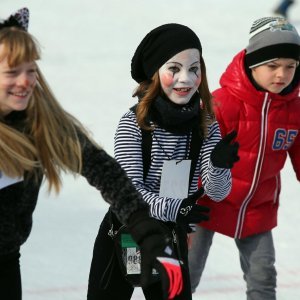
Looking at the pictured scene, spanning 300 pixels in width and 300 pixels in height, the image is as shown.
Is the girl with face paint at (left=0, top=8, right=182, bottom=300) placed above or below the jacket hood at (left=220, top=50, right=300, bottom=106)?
below

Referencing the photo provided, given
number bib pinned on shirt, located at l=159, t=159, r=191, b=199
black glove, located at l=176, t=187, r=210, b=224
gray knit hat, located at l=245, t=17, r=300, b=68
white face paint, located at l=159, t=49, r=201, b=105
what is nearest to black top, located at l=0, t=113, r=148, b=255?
black glove, located at l=176, t=187, r=210, b=224

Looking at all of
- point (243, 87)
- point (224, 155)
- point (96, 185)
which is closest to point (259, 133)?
point (243, 87)

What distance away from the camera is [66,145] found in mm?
3090

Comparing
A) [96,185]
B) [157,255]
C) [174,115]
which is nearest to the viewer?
[157,255]

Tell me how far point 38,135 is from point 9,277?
0.53 meters

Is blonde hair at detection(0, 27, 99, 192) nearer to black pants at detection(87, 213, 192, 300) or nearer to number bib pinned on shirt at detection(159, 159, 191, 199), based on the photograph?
number bib pinned on shirt at detection(159, 159, 191, 199)

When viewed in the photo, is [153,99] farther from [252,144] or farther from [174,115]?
[252,144]

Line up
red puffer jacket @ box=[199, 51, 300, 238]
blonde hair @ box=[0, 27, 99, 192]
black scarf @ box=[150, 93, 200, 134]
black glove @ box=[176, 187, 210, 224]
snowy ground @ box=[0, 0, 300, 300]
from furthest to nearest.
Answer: snowy ground @ box=[0, 0, 300, 300], red puffer jacket @ box=[199, 51, 300, 238], black scarf @ box=[150, 93, 200, 134], black glove @ box=[176, 187, 210, 224], blonde hair @ box=[0, 27, 99, 192]

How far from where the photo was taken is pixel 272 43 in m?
4.17

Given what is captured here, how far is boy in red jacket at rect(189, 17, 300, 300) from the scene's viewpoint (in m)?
4.13

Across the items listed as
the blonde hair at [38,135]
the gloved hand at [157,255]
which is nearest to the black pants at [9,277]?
the blonde hair at [38,135]

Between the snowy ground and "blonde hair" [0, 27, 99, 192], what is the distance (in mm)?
211

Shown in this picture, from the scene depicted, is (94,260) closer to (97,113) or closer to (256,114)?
(256,114)

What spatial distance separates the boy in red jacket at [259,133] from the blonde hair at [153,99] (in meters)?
0.26
